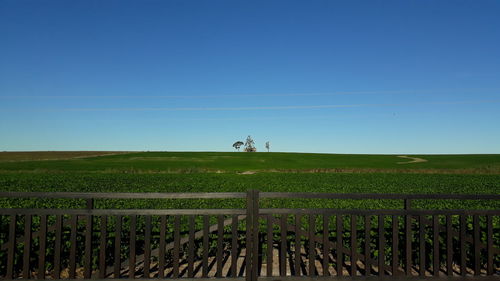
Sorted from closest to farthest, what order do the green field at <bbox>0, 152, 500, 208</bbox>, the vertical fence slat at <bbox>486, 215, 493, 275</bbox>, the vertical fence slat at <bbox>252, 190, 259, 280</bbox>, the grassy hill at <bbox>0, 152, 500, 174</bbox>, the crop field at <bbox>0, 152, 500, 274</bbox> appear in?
the vertical fence slat at <bbox>252, 190, 259, 280</bbox> < the vertical fence slat at <bbox>486, 215, 493, 275</bbox> < the crop field at <bbox>0, 152, 500, 274</bbox> < the green field at <bbox>0, 152, 500, 208</bbox> < the grassy hill at <bbox>0, 152, 500, 174</bbox>

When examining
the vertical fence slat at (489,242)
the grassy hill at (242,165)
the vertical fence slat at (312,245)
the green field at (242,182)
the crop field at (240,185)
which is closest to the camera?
the vertical fence slat at (312,245)

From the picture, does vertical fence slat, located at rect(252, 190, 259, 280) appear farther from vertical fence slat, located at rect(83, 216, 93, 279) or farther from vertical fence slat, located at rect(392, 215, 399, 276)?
vertical fence slat, located at rect(83, 216, 93, 279)

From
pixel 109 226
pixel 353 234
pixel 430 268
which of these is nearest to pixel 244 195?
pixel 353 234

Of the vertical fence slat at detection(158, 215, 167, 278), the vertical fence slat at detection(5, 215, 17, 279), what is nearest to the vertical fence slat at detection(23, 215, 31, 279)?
the vertical fence slat at detection(5, 215, 17, 279)

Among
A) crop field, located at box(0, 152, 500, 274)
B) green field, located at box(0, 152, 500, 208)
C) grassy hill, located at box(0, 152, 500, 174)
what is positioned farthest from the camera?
grassy hill, located at box(0, 152, 500, 174)

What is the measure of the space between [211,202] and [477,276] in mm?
12189

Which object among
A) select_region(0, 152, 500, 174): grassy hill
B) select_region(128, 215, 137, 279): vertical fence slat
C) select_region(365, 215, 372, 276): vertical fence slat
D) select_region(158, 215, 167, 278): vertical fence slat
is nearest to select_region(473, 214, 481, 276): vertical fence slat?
select_region(365, 215, 372, 276): vertical fence slat

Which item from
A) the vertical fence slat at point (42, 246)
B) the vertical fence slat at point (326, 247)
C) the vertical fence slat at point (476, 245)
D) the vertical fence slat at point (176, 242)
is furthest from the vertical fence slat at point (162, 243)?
the vertical fence slat at point (476, 245)

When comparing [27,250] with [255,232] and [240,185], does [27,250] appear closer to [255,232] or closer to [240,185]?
[255,232]

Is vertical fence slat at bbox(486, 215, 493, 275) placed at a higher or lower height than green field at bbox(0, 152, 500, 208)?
higher

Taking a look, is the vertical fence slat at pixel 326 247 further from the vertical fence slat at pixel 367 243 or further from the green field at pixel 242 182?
the green field at pixel 242 182

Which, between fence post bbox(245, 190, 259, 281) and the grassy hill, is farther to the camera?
the grassy hill

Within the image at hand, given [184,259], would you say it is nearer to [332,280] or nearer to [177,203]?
[332,280]

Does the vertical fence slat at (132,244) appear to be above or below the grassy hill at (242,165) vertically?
above
